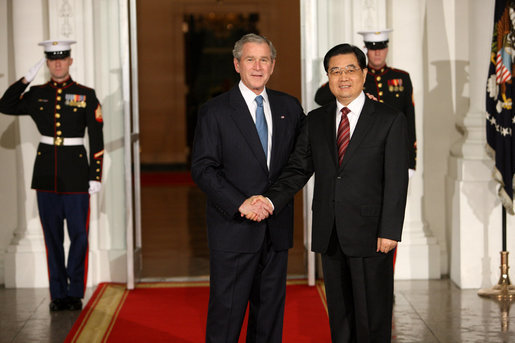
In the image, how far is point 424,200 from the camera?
21.2 feet

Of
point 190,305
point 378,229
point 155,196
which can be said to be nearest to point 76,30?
point 190,305

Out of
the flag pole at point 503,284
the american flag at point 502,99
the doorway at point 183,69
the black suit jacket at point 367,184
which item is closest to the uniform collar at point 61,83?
the black suit jacket at point 367,184

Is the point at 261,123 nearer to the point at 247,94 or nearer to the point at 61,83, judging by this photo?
the point at 247,94

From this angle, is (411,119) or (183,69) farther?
(183,69)

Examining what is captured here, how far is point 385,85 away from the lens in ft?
18.0

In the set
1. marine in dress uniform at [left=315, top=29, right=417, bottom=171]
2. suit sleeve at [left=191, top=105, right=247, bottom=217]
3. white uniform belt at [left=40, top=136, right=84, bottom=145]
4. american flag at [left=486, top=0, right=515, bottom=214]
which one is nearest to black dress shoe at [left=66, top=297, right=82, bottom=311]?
white uniform belt at [left=40, top=136, right=84, bottom=145]

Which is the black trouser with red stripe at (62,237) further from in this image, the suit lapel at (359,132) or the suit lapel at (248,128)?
the suit lapel at (359,132)

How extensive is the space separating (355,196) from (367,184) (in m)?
0.07

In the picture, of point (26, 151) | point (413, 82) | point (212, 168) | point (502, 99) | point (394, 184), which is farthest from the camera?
point (413, 82)

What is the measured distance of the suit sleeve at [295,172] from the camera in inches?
143

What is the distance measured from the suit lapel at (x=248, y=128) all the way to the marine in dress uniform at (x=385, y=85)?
1.87 m

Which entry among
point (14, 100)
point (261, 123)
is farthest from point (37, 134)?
point (261, 123)

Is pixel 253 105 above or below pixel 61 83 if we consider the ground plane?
below

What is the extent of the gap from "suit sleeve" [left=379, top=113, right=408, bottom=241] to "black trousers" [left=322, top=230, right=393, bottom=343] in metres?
0.16
